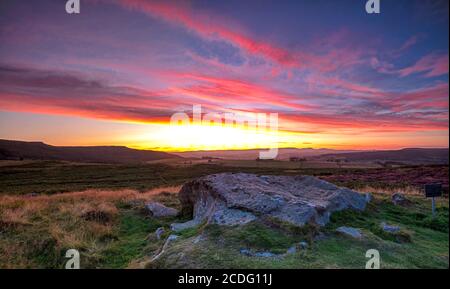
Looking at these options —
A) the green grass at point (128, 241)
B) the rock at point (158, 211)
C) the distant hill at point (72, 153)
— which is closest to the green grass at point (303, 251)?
the green grass at point (128, 241)

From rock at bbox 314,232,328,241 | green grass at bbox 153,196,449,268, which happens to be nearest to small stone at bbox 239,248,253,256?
green grass at bbox 153,196,449,268

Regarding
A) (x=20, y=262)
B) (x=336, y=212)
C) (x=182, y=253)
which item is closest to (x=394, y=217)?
(x=336, y=212)

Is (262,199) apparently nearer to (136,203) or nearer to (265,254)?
(265,254)

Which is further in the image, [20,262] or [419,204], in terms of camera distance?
[419,204]

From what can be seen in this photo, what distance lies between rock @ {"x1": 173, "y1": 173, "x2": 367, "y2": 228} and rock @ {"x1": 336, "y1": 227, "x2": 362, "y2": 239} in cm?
53

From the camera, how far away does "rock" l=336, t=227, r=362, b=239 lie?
7704mm

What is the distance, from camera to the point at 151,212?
37.7 ft

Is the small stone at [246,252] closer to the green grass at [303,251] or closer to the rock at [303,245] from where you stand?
the green grass at [303,251]

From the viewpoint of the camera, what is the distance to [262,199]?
8758 mm

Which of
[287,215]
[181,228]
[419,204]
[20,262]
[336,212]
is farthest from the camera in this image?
[419,204]

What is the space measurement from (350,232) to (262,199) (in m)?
2.47

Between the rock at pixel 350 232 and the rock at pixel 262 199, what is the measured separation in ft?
1.74
